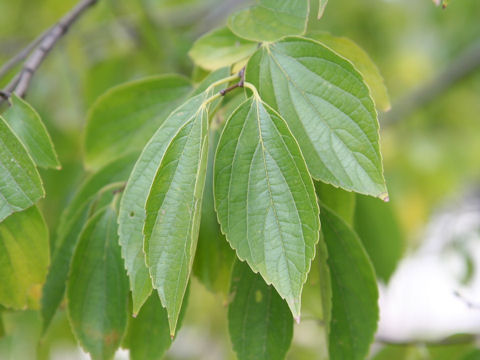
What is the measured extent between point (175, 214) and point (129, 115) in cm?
53

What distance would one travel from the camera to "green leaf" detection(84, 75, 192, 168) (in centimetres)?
127

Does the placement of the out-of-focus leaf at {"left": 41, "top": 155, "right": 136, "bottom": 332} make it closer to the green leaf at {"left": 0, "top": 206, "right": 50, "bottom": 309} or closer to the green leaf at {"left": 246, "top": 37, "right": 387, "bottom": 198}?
the green leaf at {"left": 0, "top": 206, "right": 50, "bottom": 309}

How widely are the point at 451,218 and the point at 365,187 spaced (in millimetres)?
2176

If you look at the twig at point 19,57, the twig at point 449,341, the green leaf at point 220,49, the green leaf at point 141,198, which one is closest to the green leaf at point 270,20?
the green leaf at point 220,49

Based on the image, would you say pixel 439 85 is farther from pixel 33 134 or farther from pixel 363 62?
pixel 33 134

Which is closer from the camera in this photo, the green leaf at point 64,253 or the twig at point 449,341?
the green leaf at point 64,253

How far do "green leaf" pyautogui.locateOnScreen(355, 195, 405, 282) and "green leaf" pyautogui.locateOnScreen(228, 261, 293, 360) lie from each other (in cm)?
37

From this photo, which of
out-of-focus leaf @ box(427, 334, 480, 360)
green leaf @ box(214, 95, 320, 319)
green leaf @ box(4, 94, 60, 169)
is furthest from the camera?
out-of-focus leaf @ box(427, 334, 480, 360)

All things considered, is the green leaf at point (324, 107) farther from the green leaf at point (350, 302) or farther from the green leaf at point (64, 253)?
the green leaf at point (64, 253)

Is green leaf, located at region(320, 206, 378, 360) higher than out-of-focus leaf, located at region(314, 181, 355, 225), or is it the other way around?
out-of-focus leaf, located at region(314, 181, 355, 225)

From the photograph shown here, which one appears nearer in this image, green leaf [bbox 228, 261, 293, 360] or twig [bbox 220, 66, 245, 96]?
twig [bbox 220, 66, 245, 96]

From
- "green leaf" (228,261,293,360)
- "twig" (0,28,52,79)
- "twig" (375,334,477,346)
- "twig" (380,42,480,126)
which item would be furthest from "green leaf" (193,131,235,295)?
"twig" (380,42,480,126)

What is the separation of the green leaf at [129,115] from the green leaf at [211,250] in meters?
0.19

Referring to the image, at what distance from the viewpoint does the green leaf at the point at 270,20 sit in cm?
Result: 102
